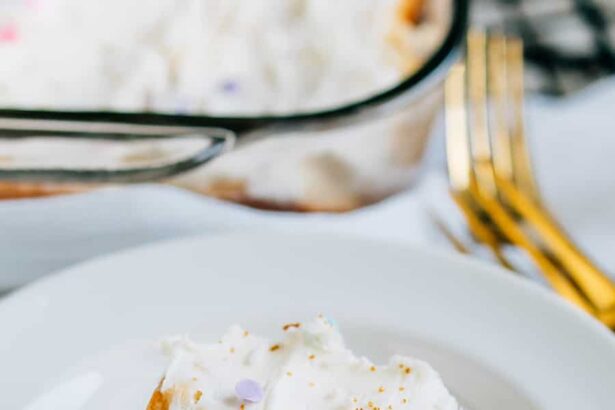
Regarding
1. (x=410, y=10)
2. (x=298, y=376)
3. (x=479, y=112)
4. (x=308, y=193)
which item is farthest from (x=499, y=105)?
(x=298, y=376)

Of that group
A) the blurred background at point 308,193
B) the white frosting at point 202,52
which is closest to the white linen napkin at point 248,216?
the blurred background at point 308,193

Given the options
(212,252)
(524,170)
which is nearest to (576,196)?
(524,170)

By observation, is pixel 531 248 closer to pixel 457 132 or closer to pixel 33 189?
pixel 457 132

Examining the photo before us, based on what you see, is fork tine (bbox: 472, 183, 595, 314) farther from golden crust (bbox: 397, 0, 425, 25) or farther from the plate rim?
golden crust (bbox: 397, 0, 425, 25)

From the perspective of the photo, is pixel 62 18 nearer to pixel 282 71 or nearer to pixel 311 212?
pixel 282 71

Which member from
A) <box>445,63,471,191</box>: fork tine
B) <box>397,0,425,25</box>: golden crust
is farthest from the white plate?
<box>397,0,425,25</box>: golden crust

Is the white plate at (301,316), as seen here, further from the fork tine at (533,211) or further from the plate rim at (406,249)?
the fork tine at (533,211)
